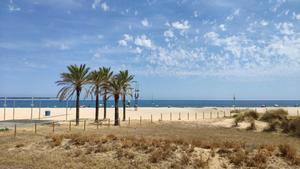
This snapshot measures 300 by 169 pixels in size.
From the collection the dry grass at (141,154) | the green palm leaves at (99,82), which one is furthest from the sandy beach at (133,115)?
the dry grass at (141,154)

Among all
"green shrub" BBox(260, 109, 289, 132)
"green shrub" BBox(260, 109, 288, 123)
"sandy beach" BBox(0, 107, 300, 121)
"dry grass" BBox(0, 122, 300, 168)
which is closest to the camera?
"dry grass" BBox(0, 122, 300, 168)

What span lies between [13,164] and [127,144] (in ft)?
18.8

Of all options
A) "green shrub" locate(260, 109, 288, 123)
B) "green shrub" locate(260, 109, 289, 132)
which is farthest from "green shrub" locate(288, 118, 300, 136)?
"green shrub" locate(260, 109, 288, 123)

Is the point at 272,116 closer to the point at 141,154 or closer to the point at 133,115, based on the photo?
the point at 133,115

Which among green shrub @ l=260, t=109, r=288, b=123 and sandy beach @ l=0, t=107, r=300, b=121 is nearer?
green shrub @ l=260, t=109, r=288, b=123

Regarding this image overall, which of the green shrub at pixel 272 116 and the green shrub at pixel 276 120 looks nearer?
the green shrub at pixel 276 120

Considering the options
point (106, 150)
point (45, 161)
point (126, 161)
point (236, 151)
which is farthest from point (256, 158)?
point (45, 161)

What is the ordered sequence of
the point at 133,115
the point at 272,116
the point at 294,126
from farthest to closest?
the point at 133,115, the point at 272,116, the point at 294,126

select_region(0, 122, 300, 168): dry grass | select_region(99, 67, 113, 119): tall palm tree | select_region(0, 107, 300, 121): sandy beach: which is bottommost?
select_region(0, 122, 300, 168): dry grass

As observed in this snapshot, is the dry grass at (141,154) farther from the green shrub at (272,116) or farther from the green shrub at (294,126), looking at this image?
the green shrub at (272,116)

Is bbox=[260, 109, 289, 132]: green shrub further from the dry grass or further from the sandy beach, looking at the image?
the dry grass

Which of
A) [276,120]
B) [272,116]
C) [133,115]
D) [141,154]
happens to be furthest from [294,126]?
[133,115]

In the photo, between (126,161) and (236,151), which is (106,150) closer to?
(126,161)

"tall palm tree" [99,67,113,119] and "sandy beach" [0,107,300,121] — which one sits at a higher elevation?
"tall palm tree" [99,67,113,119]
